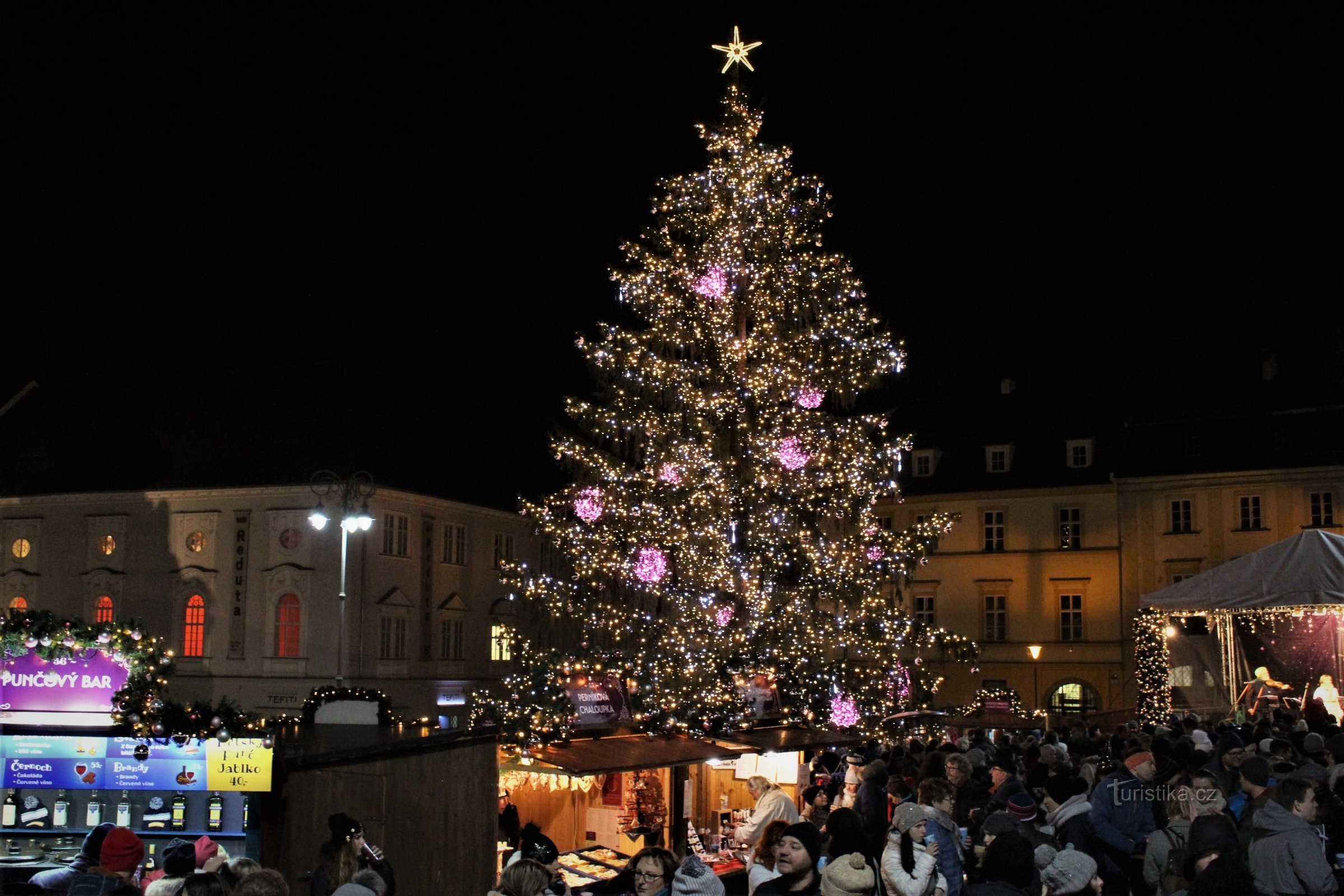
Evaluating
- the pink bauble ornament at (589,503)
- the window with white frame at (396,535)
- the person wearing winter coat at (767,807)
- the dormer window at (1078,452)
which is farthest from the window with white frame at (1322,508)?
the person wearing winter coat at (767,807)

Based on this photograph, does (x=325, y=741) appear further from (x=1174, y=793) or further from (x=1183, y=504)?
(x=1183, y=504)

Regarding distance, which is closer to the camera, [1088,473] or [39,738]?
[39,738]

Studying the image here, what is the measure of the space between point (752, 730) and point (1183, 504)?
108 feet

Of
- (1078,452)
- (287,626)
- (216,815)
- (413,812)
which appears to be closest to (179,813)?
(216,815)

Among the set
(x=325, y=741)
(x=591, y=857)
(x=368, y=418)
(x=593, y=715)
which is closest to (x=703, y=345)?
(x=593, y=715)

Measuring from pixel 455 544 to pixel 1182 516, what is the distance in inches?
1050

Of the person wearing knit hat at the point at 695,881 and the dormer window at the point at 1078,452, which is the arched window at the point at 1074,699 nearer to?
the dormer window at the point at 1078,452

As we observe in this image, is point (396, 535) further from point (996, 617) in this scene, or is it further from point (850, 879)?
point (850, 879)

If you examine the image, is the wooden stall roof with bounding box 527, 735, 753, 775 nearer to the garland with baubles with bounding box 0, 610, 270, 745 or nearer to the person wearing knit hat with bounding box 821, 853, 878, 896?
the garland with baubles with bounding box 0, 610, 270, 745

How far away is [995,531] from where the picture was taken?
5422 centimetres

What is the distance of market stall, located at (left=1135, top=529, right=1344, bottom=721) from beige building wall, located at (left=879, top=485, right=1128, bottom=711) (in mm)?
15545

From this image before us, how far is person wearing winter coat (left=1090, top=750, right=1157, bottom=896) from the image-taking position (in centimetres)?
1025

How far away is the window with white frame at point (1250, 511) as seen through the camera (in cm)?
4834

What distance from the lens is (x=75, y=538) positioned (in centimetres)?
5284
